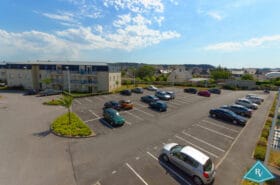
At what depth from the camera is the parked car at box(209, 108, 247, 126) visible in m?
21.4

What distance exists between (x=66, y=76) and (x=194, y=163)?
1803 inches

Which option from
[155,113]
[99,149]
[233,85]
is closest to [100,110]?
[155,113]

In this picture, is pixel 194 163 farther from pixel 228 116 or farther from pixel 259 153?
pixel 228 116

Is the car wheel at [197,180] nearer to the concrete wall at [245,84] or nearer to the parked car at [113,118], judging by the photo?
the parked car at [113,118]

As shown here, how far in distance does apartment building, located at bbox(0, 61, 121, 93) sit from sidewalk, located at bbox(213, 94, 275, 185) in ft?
116

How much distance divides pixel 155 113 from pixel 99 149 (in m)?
12.9

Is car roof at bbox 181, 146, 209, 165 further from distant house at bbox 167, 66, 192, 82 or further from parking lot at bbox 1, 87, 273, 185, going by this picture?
distant house at bbox 167, 66, 192, 82

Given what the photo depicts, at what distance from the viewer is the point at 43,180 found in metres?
10.7

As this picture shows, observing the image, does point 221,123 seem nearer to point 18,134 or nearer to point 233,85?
point 18,134

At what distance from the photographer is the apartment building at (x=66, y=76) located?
46.8 metres

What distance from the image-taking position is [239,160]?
13.2 metres

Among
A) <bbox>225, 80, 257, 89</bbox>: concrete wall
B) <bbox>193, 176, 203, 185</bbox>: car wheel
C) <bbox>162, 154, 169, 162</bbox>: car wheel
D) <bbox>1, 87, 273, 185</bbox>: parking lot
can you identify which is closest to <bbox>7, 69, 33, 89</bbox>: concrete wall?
<bbox>1, 87, 273, 185</bbox>: parking lot

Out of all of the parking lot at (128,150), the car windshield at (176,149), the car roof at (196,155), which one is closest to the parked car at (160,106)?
the parking lot at (128,150)

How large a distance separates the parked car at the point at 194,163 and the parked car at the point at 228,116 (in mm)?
12987
